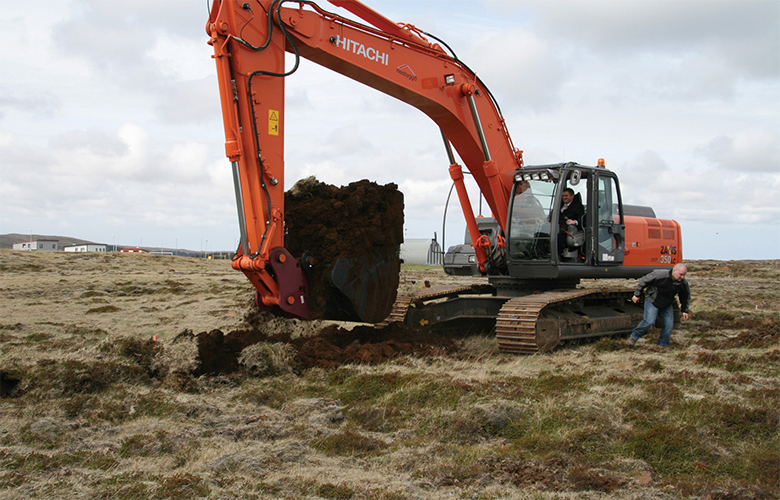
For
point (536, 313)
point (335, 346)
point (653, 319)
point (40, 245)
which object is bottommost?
point (335, 346)

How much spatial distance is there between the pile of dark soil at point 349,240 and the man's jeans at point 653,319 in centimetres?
385

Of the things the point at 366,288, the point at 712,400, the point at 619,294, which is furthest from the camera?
the point at 619,294

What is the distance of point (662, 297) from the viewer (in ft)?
29.3

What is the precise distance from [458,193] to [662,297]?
3.43 metres

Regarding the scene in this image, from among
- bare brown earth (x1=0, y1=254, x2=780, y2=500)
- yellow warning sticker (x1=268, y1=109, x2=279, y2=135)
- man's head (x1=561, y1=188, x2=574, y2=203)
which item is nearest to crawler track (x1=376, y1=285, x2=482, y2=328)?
bare brown earth (x1=0, y1=254, x2=780, y2=500)

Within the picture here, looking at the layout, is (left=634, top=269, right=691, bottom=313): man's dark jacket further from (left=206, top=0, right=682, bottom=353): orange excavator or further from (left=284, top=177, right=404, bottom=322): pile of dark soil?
(left=284, top=177, right=404, bottom=322): pile of dark soil

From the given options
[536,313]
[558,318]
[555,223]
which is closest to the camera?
[536,313]

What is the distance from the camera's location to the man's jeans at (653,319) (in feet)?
29.2

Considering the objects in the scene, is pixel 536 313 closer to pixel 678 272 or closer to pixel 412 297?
pixel 412 297

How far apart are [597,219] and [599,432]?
18.0 ft

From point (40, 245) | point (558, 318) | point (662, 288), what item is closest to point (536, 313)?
point (558, 318)

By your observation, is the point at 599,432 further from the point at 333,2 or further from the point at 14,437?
the point at 333,2

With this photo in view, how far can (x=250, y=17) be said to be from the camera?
22.3 ft

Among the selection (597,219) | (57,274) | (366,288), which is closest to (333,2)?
(366,288)
